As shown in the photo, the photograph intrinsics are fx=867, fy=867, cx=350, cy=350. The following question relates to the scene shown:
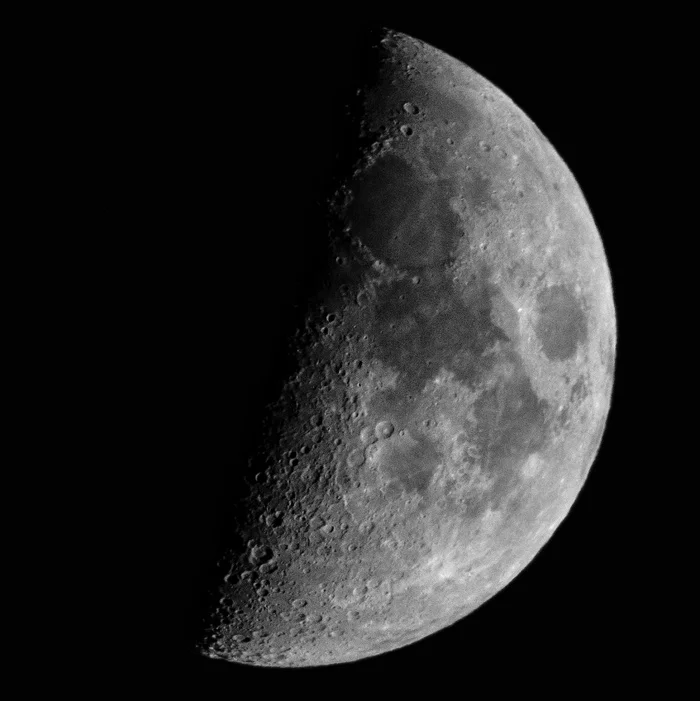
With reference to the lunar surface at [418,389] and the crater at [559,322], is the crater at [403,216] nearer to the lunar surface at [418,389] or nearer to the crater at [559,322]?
the lunar surface at [418,389]

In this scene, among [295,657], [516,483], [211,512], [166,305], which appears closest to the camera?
[166,305]

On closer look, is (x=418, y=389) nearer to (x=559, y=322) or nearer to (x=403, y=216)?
(x=403, y=216)

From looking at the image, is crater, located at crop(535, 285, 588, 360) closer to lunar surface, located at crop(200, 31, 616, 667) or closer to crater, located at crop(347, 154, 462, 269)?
lunar surface, located at crop(200, 31, 616, 667)

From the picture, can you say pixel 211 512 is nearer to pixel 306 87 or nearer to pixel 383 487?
pixel 383 487

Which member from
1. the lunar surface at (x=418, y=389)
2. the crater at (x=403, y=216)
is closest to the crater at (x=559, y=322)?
the lunar surface at (x=418, y=389)

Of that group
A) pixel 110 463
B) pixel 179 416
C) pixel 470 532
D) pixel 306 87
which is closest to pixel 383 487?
pixel 470 532

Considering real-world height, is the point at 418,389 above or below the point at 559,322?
below

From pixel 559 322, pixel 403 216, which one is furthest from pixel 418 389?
pixel 559 322

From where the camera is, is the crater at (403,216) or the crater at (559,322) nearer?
the crater at (403,216)
